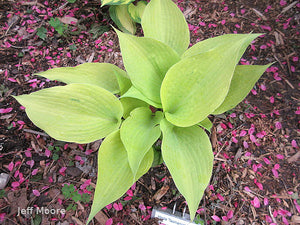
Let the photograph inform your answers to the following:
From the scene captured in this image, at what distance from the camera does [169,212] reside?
113cm

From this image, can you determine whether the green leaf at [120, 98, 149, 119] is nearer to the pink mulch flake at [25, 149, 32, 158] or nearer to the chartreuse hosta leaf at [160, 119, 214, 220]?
the chartreuse hosta leaf at [160, 119, 214, 220]

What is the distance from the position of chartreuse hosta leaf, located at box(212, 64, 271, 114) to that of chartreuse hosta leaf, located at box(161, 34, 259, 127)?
15cm

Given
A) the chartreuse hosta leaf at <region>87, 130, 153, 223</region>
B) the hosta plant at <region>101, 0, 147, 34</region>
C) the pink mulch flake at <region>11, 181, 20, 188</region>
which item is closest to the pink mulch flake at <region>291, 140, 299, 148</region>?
the chartreuse hosta leaf at <region>87, 130, 153, 223</region>

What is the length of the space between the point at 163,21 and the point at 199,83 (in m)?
0.41

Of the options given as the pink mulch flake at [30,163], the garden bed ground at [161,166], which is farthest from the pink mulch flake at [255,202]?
the pink mulch flake at [30,163]

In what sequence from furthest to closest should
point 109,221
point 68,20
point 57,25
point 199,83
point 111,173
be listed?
point 68,20 → point 57,25 → point 109,221 → point 111,173 → point 199,83

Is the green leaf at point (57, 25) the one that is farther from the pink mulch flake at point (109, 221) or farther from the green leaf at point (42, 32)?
the pink mulch flake at point (109, 221)

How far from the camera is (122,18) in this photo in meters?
1.62

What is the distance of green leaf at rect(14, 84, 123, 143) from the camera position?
78 cm

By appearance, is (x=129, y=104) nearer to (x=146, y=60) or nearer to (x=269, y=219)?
(x=146, y=60)

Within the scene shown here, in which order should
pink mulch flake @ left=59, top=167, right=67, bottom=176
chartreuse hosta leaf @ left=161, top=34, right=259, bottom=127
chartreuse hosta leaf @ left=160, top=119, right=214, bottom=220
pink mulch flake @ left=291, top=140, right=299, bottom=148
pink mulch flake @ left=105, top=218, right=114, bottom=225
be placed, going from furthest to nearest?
pink mulch flake @ left=291, top=140, right=299, bottom=148 → pink mulch flake @ left=59, top=167, right=67, bottom=176 → pink mulch flake @ left=105, top=218, right=114, bottom=225 → chartreuse hosta leaf @ left=160, top=119, right=214, bottom=220 → chartreuse hosta leaf @ left=161, top=34, right=259, bottom=127

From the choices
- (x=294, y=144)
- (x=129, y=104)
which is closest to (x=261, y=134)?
(x=294, y=144)

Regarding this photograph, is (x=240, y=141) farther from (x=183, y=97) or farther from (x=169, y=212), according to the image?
(x=183, y=97)

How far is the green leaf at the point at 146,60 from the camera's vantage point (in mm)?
787
